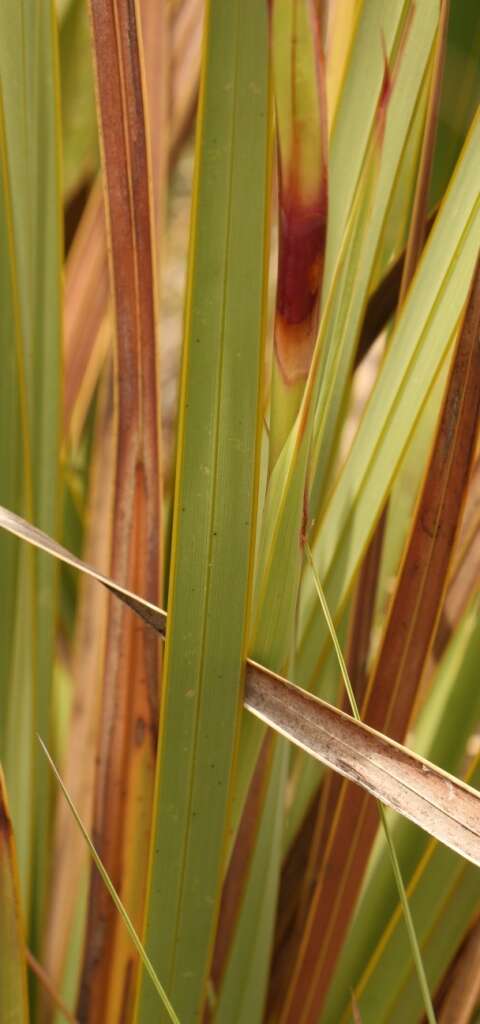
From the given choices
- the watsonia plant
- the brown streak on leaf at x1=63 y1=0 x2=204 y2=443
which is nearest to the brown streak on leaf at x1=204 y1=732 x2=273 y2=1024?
the watsonia plant

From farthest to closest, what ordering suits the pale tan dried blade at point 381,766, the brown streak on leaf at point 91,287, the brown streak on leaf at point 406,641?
the brown streak on leaf at point 91,287 → the brown streak on leaf at point 406,641 → the pale tan dried blade at point 381,766

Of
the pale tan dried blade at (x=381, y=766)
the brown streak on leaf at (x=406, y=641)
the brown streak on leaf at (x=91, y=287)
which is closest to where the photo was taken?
the pale tan dried blade at (x=381, y=766)

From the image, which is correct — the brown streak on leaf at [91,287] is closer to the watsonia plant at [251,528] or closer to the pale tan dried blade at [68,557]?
the watsonia plant at [251,528]

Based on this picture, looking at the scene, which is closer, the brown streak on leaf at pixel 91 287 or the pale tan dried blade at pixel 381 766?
the pale tan dried blade at pixel 381 766

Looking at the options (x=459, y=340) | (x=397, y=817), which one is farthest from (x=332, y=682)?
(x=459, y=340)

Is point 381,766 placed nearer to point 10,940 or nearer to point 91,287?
point 10,940

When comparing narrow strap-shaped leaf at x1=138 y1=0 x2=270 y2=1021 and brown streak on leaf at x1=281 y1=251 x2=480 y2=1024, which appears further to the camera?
brown streak on leaf at x1=281 y1=251 x2=480 y2=1024

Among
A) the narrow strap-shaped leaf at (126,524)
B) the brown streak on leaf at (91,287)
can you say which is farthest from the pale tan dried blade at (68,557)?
the brown streak on leaf at (91,287)

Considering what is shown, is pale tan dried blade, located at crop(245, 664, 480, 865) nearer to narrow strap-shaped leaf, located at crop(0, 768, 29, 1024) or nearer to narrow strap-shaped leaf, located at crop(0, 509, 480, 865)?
narrow strap-shaped leaf, located at crop(0, 509, 480, 865)

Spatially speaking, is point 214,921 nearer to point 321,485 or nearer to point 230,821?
point 230,821
